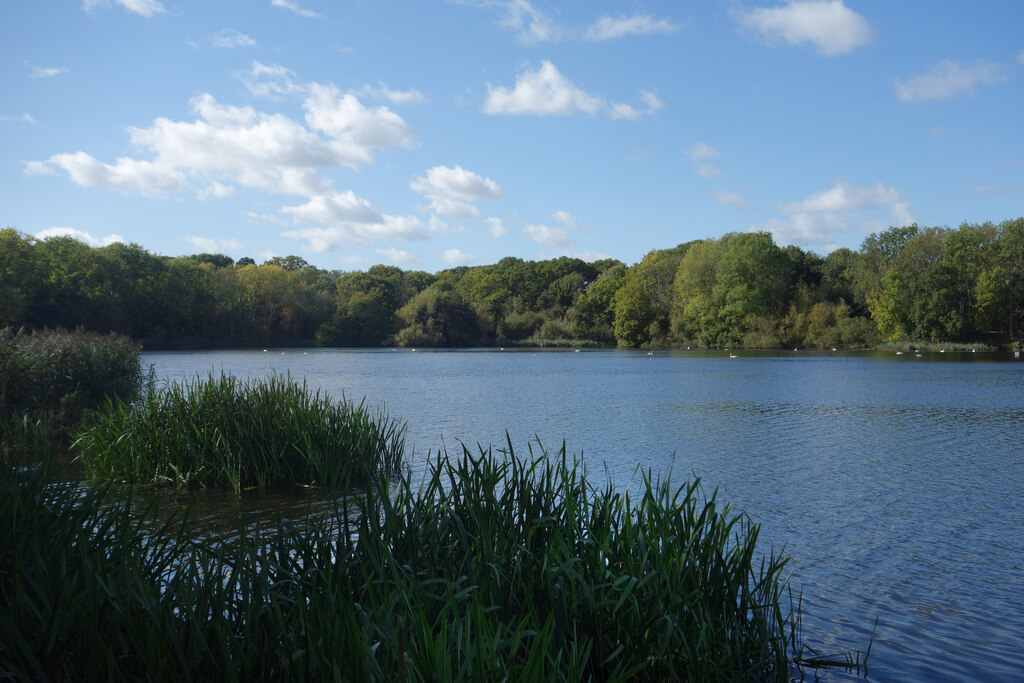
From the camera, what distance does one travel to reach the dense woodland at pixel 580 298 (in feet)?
199

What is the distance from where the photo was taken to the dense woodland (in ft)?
199

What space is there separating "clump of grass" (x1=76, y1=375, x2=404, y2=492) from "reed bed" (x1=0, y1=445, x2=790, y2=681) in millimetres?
5250

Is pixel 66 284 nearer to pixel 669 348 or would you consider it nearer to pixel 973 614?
pixel 669 348

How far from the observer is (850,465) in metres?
13.2

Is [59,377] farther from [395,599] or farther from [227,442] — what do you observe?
[395,599]

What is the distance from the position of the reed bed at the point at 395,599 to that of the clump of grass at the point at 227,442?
525 centimetres

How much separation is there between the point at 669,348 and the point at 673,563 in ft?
251

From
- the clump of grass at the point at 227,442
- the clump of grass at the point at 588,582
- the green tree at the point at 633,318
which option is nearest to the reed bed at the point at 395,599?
the clump of grass at the point at 588,582

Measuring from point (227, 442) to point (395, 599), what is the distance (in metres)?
7.69

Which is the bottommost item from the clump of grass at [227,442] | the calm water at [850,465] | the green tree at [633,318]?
the calm water at [850,465]

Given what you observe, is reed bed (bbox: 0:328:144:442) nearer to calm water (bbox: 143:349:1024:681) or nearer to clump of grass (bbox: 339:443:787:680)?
calm water (bbox: 143:349:1024:681)

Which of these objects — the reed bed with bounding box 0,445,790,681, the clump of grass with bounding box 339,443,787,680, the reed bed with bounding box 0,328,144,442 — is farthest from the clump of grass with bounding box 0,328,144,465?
the clump of grass with bounding box 339,443,787,680

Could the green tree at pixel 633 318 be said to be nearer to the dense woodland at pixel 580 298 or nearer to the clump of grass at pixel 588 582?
the dense woodland at pixel 580 298

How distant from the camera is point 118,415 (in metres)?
11.3
